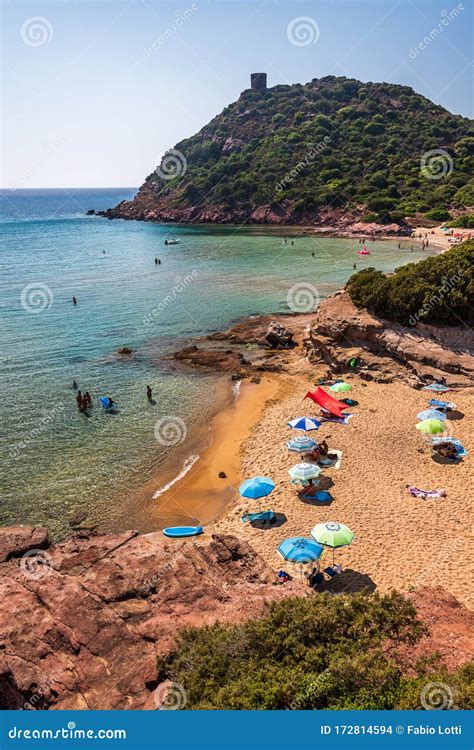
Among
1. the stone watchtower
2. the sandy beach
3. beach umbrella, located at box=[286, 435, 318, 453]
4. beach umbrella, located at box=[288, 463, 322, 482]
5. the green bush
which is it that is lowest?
the sandy beach

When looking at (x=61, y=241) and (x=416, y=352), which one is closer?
(x=416, y=352)

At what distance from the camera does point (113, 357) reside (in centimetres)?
3638

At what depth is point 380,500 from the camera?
57.6 ft

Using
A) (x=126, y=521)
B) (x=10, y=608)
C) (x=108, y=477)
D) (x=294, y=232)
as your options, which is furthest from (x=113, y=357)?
(x=294, y=232)

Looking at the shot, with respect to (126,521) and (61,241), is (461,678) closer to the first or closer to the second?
(126,521)

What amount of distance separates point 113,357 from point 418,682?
104 feet
